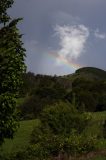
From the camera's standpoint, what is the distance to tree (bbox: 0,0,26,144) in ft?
100

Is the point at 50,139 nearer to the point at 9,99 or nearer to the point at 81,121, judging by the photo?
the point at 9,99

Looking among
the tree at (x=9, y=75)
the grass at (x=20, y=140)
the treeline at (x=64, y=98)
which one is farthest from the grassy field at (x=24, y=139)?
the treeline at (x=64, y=98)

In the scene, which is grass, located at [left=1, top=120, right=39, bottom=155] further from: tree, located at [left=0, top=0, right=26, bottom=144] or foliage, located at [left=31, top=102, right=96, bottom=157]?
tree, located at [left=0, top=0, right=26, bottom=144]

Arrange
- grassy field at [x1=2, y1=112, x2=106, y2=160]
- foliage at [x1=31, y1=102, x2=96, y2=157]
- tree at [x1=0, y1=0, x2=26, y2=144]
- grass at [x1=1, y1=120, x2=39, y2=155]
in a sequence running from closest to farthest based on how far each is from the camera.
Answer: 1. tree at [x1=0, y1=0, x2=26, y2=144]
2. grassy field at [x1=2, y1=112, x2=106, y2=160]
3. foliage at [x1=31, y1=102, x2=96, y2=157]
4. grass at [x1=1, y1=120, x2=39, y2=155]

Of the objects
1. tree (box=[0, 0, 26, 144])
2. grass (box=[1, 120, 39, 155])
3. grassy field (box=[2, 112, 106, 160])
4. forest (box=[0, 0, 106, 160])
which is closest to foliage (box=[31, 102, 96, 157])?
forest (box=[0, 0, 106, 160])

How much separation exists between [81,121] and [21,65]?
59.7ft

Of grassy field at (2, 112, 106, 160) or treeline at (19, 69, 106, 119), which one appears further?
treeline at (19, 69, 106, 119)

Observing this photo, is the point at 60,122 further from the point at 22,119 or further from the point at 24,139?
the point at 24,139

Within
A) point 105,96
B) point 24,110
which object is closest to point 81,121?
point 105,96

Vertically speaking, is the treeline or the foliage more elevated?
the treeline

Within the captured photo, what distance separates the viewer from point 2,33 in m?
32.7

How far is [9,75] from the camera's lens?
31016 millimetres

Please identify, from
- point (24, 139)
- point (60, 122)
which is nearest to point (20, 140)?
point (24, 139)

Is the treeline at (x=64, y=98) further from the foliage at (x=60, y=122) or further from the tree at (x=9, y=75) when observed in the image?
the tree at (x=9, y=75)
